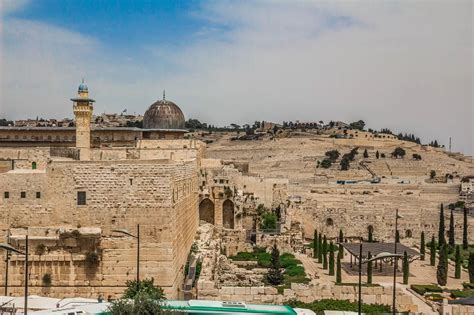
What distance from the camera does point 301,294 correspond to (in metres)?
18.0

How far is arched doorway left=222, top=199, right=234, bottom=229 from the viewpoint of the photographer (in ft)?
104

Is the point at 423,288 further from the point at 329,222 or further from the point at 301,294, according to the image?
the point at 329,222

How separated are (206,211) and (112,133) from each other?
7062 mm

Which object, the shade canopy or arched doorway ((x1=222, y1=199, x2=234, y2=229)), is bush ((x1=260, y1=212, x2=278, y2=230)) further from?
the shade canopy

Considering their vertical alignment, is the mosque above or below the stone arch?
above

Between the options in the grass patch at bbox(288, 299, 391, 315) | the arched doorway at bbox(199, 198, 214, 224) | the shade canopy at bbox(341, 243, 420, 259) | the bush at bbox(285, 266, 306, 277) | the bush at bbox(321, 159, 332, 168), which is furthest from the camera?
the bush at bbox(321, 159, 332, 168)

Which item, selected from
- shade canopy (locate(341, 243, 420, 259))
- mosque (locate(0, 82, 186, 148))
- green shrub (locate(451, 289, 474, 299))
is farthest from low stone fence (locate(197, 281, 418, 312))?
mosque (locate(0, 82, 186, 148))

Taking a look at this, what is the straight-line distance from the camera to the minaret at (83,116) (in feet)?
76.5

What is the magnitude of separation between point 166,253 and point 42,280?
3.25 m

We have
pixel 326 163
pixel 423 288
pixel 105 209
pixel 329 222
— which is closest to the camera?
pixel 105 209

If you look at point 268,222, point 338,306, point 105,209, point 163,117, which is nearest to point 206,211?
point 268,222

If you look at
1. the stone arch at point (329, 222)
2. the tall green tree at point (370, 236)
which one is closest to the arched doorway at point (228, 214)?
the stone arch at point (329, 222)

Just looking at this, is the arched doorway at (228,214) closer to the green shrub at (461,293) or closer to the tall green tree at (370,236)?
the tall green tree at (370,236)

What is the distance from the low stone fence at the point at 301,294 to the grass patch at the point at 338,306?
334mm
